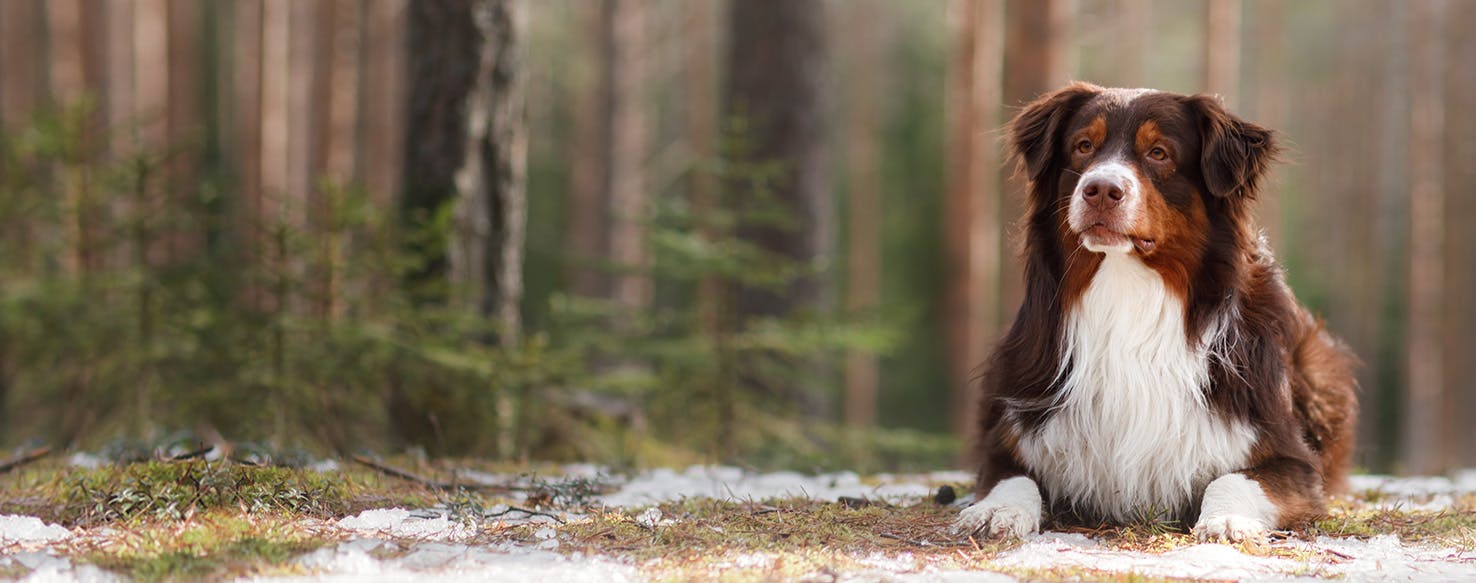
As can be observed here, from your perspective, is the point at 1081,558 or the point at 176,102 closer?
the point at 1081,558

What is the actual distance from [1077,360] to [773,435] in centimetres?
435

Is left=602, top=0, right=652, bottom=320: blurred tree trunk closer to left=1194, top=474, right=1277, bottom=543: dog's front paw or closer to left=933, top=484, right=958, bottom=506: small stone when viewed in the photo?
left=933, top=484, right=958, bottom=506: small stone

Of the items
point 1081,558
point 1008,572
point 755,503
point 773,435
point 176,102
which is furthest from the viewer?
point 176,102

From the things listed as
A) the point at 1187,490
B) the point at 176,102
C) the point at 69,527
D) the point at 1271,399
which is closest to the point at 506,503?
the point at 69,527

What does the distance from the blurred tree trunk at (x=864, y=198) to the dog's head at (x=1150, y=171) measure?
61.6ft

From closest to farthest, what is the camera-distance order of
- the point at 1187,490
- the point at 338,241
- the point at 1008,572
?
the point at 1008,572 → the point at 1187,490 → the point at 338,241

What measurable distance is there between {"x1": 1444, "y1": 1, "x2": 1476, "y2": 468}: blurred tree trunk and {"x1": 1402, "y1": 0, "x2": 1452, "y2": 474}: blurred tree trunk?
0.22 metres

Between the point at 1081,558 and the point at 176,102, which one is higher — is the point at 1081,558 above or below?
below

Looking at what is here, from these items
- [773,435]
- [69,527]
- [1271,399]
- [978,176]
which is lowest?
[773,435]

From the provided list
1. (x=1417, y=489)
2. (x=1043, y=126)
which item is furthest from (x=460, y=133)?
(x=1417, y=489)

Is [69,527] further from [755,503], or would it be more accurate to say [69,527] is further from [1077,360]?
[1077,360]

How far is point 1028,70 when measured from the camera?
10508 millimetres

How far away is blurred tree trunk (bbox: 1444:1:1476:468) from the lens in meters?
22.7

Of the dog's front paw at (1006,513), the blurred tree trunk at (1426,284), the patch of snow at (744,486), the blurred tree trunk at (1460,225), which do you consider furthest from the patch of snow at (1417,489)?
the blurred tree trunk at (1460,225)
